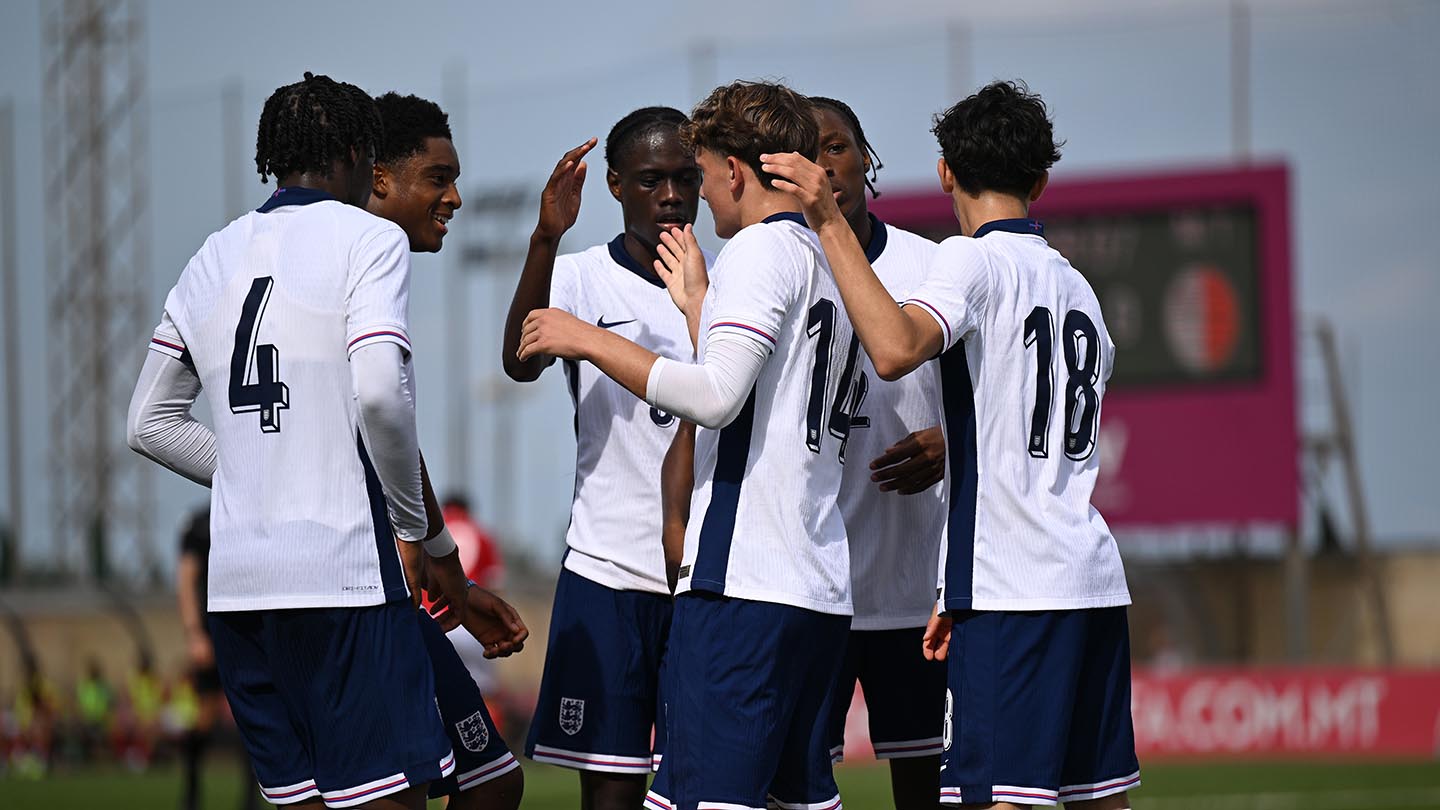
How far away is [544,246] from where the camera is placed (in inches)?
181

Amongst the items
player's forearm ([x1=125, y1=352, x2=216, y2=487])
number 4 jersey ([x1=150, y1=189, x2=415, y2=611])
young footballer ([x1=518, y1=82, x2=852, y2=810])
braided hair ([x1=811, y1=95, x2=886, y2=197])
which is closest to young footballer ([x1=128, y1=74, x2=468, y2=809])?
number 4 jersey ([x1=150, y1=189, x2=415, y2=611])

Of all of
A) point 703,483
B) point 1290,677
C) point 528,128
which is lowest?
point 1290,677

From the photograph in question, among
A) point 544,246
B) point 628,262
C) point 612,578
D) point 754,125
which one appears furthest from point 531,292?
point 754,125

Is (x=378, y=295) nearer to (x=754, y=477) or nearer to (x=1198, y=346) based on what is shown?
(x=754, y=477)

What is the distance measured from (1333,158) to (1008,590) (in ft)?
63.2

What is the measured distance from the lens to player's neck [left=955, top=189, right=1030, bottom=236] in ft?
13.6

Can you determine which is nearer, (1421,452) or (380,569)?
(380,569)

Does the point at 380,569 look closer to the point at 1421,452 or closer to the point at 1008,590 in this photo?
the point at 1008,590

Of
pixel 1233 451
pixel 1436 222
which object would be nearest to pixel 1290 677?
pixel 1233 451

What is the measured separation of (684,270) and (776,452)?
543mm

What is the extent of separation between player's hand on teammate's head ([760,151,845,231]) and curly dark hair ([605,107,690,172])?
1045mm

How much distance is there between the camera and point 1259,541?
2145 cm

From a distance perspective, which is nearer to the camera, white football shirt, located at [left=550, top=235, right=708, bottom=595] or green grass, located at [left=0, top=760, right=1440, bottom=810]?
white football shirt, located at [left=550, top=235, right=708, bottom=595]

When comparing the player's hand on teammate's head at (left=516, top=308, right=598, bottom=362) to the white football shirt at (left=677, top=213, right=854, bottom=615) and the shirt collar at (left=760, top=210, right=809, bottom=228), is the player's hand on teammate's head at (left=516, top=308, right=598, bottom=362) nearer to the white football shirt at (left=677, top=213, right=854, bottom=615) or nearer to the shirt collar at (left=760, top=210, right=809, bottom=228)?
the white football shirt at (left=677, top=213, right=854, bottom=615)
